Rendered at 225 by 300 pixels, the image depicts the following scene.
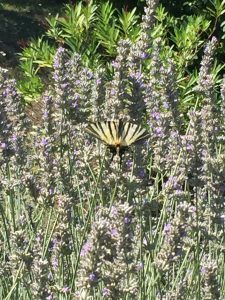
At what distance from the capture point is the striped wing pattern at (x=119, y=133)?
7.83 ft

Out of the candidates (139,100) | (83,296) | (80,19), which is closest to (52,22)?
(80,19)

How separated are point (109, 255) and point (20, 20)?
7.89 metres

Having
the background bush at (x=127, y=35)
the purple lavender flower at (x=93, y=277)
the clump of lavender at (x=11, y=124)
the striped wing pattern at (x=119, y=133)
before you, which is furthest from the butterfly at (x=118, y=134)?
the background bush at (x=127, y=35)

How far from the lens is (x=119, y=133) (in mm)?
2383

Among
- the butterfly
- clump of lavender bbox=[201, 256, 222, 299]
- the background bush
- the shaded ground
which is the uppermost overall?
the shaded ground

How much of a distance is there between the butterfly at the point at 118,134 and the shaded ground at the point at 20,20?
6.04 m

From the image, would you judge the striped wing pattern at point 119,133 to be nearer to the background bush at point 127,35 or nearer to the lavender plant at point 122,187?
the lavender plant at point 122,187

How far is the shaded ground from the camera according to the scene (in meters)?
8.76

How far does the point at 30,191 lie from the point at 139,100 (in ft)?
1.66

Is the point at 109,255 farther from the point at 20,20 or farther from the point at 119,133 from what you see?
the point at 20,20

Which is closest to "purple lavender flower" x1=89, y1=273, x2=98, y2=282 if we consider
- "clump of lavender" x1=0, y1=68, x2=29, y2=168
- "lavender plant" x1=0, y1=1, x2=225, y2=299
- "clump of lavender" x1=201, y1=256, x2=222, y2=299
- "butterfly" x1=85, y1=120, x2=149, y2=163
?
"lavender plant" x1=0, y1=1, x2=225, y2=299

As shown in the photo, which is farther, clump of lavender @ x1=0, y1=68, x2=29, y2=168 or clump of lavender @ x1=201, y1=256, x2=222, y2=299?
clump of lavender @ x1=0, y1=68, x2=29, y2=168

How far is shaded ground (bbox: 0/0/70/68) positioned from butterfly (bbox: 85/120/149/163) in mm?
6038

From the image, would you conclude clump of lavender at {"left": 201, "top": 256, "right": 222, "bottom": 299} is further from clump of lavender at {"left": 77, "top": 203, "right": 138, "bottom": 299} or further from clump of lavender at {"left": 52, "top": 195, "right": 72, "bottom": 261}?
clump of lavender at {"left": 52, "top": 195, "right": 72, "bottom": 261}
